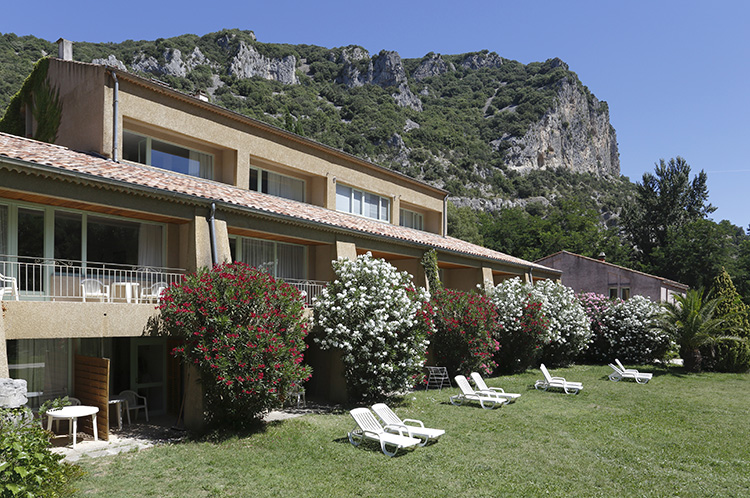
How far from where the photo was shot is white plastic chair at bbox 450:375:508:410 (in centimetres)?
1438

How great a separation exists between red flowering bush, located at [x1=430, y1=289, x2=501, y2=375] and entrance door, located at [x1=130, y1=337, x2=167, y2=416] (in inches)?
338

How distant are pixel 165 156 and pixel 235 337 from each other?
8.18m

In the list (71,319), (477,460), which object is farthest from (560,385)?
(71,319)

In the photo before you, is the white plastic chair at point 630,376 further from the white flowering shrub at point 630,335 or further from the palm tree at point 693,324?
the white flowering shrub at point 630,335

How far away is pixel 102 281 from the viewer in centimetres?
1176

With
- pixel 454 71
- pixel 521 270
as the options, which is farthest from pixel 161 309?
pixel 454 71

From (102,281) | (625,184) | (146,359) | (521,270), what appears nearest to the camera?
(102,281)

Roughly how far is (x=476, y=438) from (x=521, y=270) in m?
17.7

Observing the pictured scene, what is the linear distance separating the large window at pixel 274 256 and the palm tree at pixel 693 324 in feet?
55.3

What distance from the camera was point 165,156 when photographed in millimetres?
16000

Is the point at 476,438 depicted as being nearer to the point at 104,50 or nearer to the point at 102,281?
the point at 102,281

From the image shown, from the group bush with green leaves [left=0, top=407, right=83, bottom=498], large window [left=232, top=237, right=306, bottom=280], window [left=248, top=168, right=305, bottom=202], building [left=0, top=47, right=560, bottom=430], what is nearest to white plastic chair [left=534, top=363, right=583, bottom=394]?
building [left=0, top=47, right=560, bottom=430]

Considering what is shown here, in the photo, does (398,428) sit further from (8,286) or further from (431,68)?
(431,68)

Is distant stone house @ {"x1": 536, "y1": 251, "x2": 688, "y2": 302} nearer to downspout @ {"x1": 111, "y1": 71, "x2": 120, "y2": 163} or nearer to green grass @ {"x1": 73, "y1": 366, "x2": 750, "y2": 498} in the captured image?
green grass @ {"x1": 73, "y1": 366, "x2": 750, "y2": 498}
